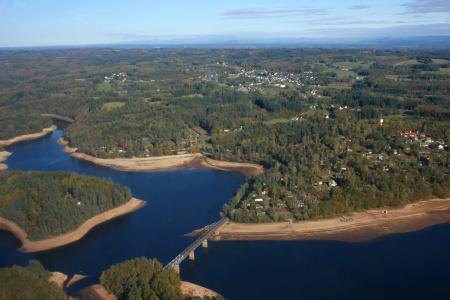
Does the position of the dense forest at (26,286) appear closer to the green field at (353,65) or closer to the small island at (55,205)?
the small island at (55,205)

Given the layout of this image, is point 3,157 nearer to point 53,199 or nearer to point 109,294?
point 53,199

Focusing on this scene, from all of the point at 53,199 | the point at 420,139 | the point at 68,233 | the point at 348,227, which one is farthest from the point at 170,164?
the point at 420,139

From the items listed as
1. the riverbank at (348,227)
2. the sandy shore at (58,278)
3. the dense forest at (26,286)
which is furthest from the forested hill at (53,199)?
the riverbank at (348,227)

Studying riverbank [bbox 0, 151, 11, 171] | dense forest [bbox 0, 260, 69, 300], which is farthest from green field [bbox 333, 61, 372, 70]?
dense forest [bbox 0, 260, 69, 300]

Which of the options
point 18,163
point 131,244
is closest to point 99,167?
point 18,163

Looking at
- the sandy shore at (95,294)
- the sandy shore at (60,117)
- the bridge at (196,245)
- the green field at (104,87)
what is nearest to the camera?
the sandy shore at (95,294)

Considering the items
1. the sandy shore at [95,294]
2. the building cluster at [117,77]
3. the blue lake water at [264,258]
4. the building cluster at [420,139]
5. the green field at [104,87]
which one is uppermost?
the building cluster at [117,77]

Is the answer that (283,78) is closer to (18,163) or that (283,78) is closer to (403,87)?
(403,87)
